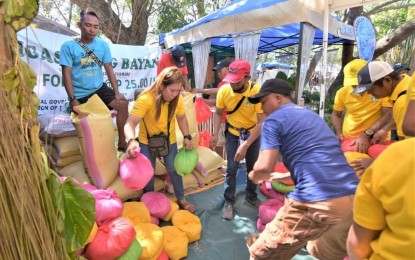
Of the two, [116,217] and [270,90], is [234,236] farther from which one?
[270,90]

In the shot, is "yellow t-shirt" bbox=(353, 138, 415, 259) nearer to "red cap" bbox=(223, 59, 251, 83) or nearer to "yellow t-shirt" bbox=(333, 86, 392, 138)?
"red cap" bbox=(223, 59, 251, 83)

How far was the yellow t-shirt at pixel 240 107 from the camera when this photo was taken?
310 centimetres

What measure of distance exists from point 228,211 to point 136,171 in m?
1.23

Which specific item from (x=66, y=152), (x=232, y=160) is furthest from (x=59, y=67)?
(x=232, y=160)

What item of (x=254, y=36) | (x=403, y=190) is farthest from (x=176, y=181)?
(x=254, y=36)

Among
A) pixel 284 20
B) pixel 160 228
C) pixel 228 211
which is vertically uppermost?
pixel 284 20

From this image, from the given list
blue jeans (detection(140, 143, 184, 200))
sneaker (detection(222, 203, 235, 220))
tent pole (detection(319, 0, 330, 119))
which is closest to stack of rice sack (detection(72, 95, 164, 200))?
blue jeans (detection(140, 143, 184, 200))

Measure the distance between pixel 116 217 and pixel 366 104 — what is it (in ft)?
8.28

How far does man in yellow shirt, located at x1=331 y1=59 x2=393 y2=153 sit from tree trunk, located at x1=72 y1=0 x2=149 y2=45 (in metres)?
5.43

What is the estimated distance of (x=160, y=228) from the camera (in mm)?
2496

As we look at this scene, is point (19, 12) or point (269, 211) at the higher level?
point (19, 12)

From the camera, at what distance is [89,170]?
9.25ft

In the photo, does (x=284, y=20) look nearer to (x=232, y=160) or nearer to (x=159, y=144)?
(x=232, y=160)

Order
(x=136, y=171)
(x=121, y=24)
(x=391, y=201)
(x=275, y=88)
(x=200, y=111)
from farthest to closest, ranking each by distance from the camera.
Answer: (x=121, y=24) → (x=200, y=111) → (x=136, y=171) → (x=275, y=88) → (x=391, y=201)
